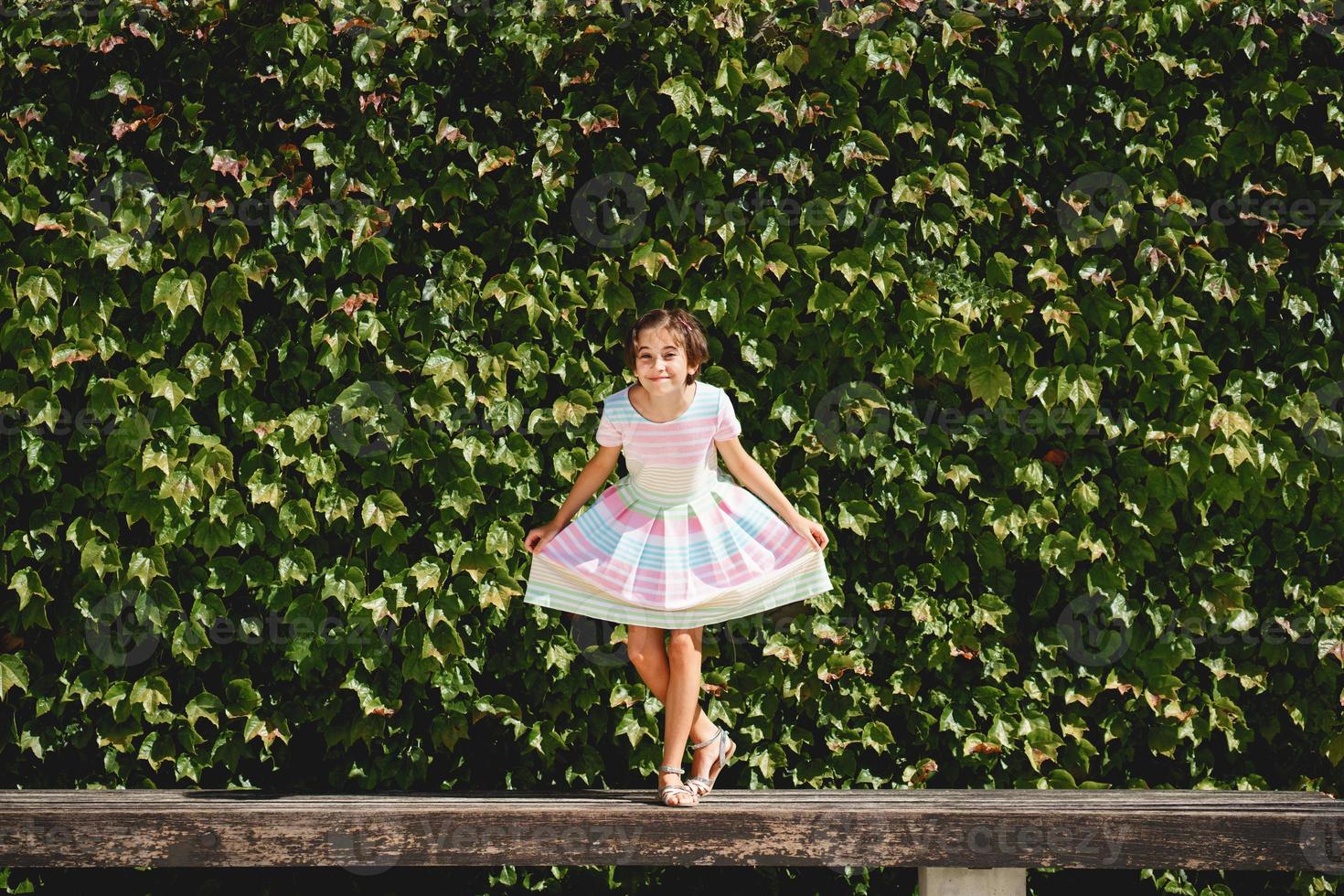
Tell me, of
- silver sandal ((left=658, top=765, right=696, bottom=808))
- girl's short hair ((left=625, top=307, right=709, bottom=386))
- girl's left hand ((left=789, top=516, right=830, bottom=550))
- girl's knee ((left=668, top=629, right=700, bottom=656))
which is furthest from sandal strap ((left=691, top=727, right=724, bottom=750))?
girl's short hair ((left=625, top=307, right=709, bottom=386))

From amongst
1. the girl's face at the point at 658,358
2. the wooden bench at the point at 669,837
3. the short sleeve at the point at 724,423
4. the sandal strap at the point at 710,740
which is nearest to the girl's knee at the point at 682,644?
the sandal strap at the point at 710,740

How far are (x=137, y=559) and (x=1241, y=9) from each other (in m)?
3.44

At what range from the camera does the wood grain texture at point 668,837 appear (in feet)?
9.26

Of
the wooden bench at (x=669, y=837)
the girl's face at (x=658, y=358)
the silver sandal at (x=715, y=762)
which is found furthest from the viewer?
the silver sandal at (x=715, y=762)

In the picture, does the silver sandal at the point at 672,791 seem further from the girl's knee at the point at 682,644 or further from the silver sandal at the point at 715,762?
the girl's knee at the point at 682,644

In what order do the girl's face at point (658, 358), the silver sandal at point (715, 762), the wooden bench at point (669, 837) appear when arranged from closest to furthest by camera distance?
the wooden bench at point (669, 837) < the girl's face at point (658, 358) < the silver sandal at point (715, 762)

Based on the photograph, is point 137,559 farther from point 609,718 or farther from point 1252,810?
point 1252,810

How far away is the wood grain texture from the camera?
2822mm

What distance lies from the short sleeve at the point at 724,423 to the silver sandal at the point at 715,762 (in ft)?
2.54

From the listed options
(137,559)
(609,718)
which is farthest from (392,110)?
(609,718)

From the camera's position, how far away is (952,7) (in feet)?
11.3

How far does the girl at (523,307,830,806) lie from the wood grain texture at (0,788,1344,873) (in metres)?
0.18

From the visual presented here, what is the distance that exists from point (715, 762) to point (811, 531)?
650 millimetres

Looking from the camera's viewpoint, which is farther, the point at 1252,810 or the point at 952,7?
the point at 952,7
